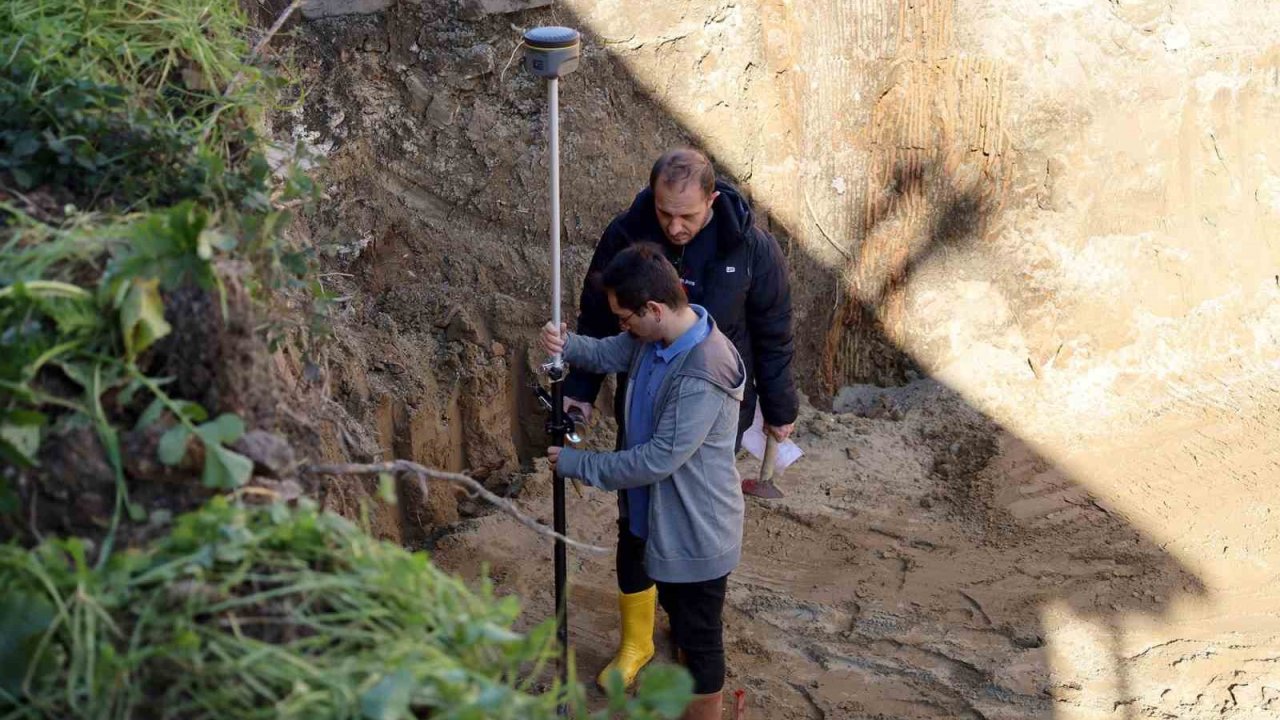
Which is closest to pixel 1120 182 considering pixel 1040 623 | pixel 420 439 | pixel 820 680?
pixel 1040 623

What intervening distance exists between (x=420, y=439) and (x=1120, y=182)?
3.64 metres

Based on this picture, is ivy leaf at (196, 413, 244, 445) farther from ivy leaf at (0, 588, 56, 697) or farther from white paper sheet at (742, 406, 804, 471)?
white paper sheet at (742, 406, 804, 471)

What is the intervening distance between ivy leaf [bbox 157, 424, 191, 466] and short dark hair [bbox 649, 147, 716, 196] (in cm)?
198

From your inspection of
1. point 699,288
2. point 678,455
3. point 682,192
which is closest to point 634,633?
point 678,455

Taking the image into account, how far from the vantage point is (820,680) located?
4020 millimetres

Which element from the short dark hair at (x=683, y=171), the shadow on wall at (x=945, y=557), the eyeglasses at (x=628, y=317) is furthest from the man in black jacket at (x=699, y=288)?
the shadow on wall at (x=945, y=557)

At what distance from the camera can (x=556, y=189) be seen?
→ 3.53m

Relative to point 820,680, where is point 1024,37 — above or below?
above

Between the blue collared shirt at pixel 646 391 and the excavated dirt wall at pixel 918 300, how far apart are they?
954mm

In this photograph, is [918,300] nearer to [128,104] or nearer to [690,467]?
[690,467]

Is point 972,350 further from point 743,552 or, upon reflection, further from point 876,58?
point 743,552

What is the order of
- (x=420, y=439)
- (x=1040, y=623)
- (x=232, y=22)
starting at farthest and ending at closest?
(x=420, y=439) < (x=1040, y=623) < (x=232, y=22)

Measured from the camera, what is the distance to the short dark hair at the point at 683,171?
11.2 ft

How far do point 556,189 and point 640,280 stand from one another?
64 centimetres
